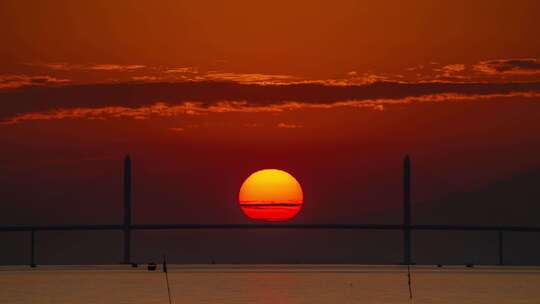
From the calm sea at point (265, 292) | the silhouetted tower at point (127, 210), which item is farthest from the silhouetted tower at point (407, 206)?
the calm sea at point (265, 292)

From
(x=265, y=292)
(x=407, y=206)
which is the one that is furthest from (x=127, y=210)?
(x=265, y=292)

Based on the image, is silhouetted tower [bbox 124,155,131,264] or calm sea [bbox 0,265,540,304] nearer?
calm sea [bbox 0,265,540,304]

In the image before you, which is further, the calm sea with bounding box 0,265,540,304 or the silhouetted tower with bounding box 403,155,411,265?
the silhouetted tower with bounding box 403,155,411,265

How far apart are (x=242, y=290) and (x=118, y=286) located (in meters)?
6.34

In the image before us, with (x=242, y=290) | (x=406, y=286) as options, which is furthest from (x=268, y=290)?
(x=406, y=286)

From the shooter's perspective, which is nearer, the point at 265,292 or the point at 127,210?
the point at 265,292

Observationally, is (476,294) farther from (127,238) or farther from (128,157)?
(128,157)

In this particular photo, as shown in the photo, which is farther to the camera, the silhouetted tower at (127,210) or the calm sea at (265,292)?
the silhouetted tower at (127,210)

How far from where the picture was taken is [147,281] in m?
55.6

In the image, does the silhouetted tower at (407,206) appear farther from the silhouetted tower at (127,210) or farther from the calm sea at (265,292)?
the calm sea at (265,292)

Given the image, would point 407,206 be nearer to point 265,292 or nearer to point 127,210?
point 127,210

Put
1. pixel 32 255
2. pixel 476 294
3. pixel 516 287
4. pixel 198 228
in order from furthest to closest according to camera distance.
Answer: pixel 198 228
pixel 32 255
pixel 516 287
pixel 476 294

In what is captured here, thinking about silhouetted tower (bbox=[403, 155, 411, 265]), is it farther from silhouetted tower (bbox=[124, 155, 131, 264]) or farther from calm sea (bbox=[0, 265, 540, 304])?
calm sea (bbox=[0, 265, 540, 304])

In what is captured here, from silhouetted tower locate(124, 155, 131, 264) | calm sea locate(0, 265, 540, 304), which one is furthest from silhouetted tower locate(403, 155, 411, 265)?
calm sea locate(0, 265, 540, 304)
